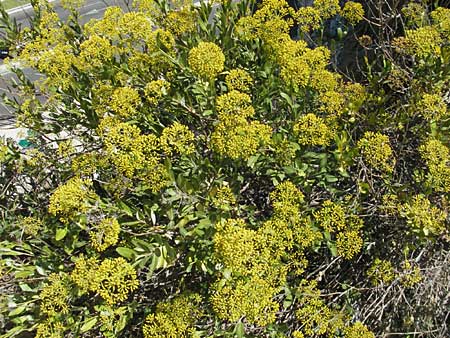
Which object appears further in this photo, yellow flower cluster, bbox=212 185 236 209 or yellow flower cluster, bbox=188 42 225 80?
yellow flower cluster, bbox=188 42 225 80

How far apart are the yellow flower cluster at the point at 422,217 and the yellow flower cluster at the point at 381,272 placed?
258 millimetres

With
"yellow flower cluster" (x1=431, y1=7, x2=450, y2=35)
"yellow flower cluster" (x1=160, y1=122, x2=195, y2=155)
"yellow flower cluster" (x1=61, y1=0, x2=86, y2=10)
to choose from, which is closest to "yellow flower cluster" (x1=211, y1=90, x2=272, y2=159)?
"yellow flower cluster" (x1=160, y1=122, x2=195, y2=155)

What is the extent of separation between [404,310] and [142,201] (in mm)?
1643

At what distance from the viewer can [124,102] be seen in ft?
7.54

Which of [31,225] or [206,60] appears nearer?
[206,60]

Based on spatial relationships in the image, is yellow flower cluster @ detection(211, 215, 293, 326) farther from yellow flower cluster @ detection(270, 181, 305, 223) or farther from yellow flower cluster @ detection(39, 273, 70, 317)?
yellow flower cluster @ detection(39, 273, 70, 317)

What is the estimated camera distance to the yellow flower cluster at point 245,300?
1.82 meters

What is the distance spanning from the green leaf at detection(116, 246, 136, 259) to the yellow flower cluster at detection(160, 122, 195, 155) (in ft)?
1.56

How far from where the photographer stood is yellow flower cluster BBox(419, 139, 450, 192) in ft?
7.02

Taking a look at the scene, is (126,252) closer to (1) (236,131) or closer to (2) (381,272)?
(1) (236,131)

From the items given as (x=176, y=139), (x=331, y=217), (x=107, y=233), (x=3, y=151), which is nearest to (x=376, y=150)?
(x=331, y=217)

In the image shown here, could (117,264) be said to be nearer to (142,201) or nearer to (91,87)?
(142,201)

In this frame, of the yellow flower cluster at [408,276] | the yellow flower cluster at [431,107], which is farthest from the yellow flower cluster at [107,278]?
the yellow flower cluster at [431,107]

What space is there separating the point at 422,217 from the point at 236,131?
3.10ft
